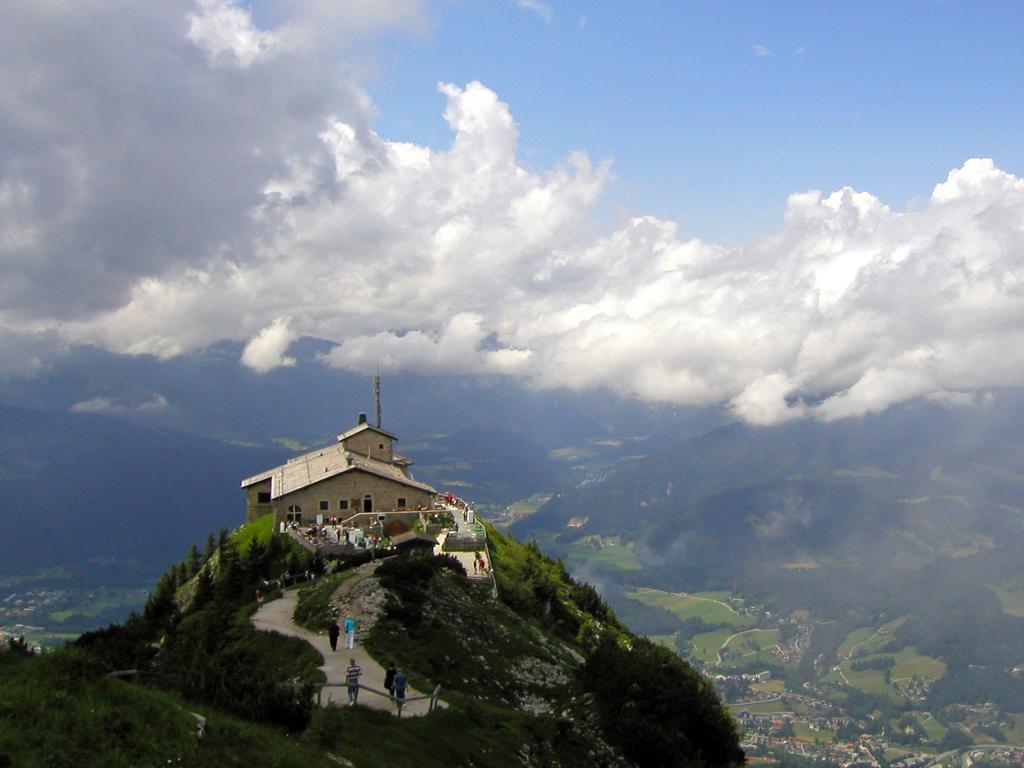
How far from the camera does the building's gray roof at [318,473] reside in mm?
62597

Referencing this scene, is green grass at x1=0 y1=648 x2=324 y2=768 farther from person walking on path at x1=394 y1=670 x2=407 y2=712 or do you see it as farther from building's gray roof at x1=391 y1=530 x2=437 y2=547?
building's gray roof at x1=391 y1=530 x2=437 y2=547

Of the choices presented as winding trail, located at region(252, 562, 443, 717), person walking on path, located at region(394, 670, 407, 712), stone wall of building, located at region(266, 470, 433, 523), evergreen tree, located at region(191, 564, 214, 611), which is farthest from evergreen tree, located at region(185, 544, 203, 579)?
person walking on path, located at region(394, 670, 407, 712)

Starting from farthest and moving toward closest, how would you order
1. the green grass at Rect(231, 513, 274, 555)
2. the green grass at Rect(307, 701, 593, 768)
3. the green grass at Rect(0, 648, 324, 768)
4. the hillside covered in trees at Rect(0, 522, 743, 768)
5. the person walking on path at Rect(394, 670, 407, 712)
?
the green grass at Rect(231, 513, 274, 555)
the person walking on path at Rect(394, 670, 407, 712)
the green grass at Rect(307, 701, 593, 768)
the hillside covered in trees at Rect(0, 522, 743, 768)
the green grass at Rect(0, 648, 324, 768)

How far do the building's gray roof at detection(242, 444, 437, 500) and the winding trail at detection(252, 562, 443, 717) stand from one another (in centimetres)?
1837

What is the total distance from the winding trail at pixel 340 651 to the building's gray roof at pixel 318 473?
18.4 meters

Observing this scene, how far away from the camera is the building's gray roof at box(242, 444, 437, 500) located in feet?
205

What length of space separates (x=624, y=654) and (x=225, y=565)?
93.5 ft

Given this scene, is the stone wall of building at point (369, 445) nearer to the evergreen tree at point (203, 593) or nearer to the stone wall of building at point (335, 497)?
the stone wall of building at point (335, 497)

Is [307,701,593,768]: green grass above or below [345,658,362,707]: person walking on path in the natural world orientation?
below

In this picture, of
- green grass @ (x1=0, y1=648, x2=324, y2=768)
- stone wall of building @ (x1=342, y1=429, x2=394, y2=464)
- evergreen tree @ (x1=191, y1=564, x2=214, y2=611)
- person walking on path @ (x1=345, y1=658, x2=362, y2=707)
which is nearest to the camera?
green grass @ (x1=0, y1=648, x2=324, y2=768)

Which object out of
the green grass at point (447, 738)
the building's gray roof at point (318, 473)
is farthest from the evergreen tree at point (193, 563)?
the green grass at point (447, 738)

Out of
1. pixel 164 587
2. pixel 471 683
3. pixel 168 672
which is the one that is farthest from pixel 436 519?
pixel 168 672

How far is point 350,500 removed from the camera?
204 ft

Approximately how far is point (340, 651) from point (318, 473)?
112ft
